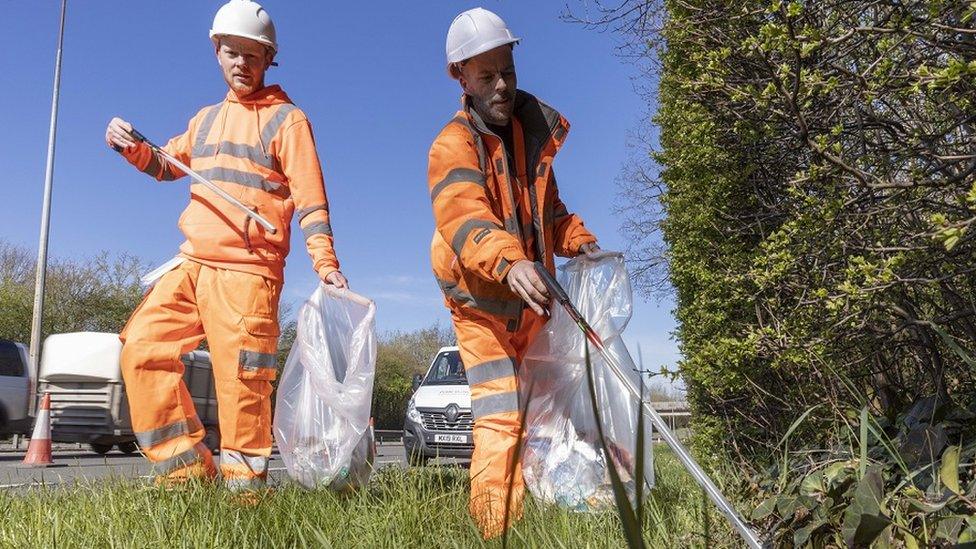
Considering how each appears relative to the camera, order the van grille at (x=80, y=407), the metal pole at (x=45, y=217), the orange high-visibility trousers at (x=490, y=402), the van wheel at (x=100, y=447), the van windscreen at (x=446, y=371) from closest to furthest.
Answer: the orange high-visibility trousers at (x=490, y=402) → the van windscreen at (x=446, y=371) → the van grille at (x=80, y=407) → the van wheel at (x=100, y=447) → the metal pole at (x=45, y=217)

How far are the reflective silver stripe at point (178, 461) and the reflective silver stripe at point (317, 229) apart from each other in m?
1.02

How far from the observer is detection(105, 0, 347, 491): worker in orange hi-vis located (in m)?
3.55

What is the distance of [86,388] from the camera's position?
584 inches

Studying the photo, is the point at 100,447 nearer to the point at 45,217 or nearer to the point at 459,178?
the point at 45,217

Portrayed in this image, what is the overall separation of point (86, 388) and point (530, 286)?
14179 mm

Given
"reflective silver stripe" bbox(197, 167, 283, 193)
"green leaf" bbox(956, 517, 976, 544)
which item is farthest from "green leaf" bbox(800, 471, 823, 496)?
"reflective silver stripe" bbox(197, 167, 283, 193)

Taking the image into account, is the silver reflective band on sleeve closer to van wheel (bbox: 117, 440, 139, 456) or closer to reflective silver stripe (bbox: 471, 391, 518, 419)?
reflective silver stripe (bbox: 471, 391, 518, 419)

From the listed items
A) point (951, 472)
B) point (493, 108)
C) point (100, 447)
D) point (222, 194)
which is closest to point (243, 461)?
point (222, 194)

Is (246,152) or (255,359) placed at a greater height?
(246,152)

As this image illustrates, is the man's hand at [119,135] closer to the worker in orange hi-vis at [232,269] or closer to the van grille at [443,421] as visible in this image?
the worker in orange hi-vis at [232,269]

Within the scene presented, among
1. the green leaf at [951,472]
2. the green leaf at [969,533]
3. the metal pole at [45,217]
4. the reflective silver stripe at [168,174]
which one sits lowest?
the green leaf at [969,533]

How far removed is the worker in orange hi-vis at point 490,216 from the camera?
117 inches

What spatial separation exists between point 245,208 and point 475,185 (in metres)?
1.18

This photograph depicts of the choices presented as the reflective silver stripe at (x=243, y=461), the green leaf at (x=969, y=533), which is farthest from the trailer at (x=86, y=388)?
the green leaf at (x=969, y=533)
